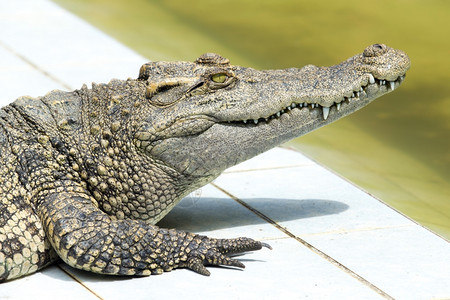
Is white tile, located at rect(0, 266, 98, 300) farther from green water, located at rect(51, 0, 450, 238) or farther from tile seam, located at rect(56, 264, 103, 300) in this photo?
green water, located at rect(51, 0, 450, 238)

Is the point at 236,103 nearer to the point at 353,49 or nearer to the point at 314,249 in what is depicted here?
the point at 314,249

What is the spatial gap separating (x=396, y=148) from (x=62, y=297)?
495 centimetres

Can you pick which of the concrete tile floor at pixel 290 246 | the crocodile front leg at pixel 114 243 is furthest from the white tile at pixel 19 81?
the crocodile front leg at pixel 114 243

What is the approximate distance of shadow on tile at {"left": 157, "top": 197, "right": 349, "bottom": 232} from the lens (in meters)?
5.90

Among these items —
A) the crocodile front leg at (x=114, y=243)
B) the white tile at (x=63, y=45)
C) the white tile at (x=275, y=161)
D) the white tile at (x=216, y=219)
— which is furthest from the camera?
the white tile at (x=63, y=45)

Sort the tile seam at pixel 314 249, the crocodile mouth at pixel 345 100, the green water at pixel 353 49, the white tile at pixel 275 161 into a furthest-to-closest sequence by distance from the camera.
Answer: the green water at pixel 353 49
the white tile at pixel 275 161
the crocodile mouth at pixel 345 100
the tile seam at pixel 314 249

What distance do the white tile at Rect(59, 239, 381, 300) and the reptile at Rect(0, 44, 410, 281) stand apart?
9 centimetres

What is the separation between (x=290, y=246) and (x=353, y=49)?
6.83 meters

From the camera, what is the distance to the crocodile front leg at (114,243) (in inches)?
189

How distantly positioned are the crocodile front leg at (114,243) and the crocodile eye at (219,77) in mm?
1027

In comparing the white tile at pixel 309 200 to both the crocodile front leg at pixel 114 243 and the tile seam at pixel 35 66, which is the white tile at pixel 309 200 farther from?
the tile seam at pixel 35 66

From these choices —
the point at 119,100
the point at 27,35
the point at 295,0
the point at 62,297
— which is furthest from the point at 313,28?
the point at 62,297

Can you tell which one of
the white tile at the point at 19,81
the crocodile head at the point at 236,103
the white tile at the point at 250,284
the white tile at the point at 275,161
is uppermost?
the white tile at the point at 19,81

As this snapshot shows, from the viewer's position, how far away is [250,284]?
4918 mm
